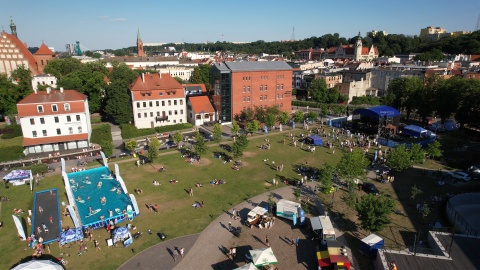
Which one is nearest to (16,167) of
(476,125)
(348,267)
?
(348,267)

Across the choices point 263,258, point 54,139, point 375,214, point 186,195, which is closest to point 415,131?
point 375,214

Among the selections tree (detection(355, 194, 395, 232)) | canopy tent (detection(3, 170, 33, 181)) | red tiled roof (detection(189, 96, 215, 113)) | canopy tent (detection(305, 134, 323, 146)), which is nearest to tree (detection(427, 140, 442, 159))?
canopy tent (detection(305, 134, 323, 146))

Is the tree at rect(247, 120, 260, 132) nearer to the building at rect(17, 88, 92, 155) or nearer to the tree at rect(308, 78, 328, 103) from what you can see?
the building at rect(17, 88, 92, 155)

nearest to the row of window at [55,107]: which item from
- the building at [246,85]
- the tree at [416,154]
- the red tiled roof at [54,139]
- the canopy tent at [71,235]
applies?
the red tiled roof at [54,139]

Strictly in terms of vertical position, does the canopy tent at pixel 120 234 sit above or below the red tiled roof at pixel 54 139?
below

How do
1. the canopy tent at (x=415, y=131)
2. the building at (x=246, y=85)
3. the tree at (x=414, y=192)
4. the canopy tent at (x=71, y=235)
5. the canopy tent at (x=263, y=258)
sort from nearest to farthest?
the canopy tent at (x=263, y=258), the canopy tent at (x=71, y=235), the tree at (x=414, y=192), the canopy tent at (x=415, y=131), the building at (x=246, y=85)

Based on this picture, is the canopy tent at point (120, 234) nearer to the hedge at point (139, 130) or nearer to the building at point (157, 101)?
the hedge at point (139, 130)

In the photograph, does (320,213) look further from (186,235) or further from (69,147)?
(69,147)
